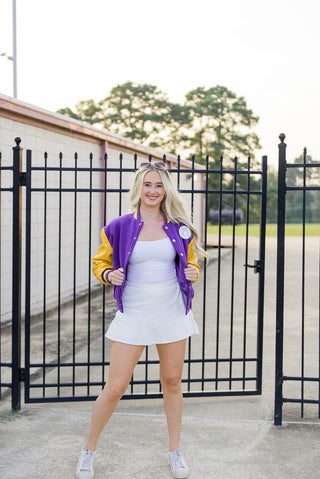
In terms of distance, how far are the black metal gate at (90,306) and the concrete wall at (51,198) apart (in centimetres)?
3

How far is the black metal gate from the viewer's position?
4.67 m

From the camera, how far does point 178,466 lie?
352 cm

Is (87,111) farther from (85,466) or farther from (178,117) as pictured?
(85,466)

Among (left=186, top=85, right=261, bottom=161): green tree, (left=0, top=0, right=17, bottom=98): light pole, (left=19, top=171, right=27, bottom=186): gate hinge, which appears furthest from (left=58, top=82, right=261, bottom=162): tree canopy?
(left=19, top=171, right=27, bottom=186): gate hinge

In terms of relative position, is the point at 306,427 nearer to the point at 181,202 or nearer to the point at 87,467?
the point at 87,467

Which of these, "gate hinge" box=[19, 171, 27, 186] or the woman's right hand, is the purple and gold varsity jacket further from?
"gate hinge" box=[19, 171, 27, 186]

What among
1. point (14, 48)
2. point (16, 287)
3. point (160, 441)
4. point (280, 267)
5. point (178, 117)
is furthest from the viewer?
point (178, 117)

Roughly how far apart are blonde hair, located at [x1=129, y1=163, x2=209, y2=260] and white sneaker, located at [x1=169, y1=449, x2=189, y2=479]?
128 centimetres

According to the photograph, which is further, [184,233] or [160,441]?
[160,441]

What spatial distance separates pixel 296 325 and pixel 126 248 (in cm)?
556

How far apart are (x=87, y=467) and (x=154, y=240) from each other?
1451 millimetres

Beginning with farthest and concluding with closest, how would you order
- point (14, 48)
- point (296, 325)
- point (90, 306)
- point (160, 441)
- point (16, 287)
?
point (14, 48), point (296, 325), point (90, 306), point (16, 287), point (160, 441)

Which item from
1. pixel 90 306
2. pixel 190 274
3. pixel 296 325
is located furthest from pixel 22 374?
pixel 296 325

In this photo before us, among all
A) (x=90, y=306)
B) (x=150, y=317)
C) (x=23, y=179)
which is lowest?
(x=90, y=306)
